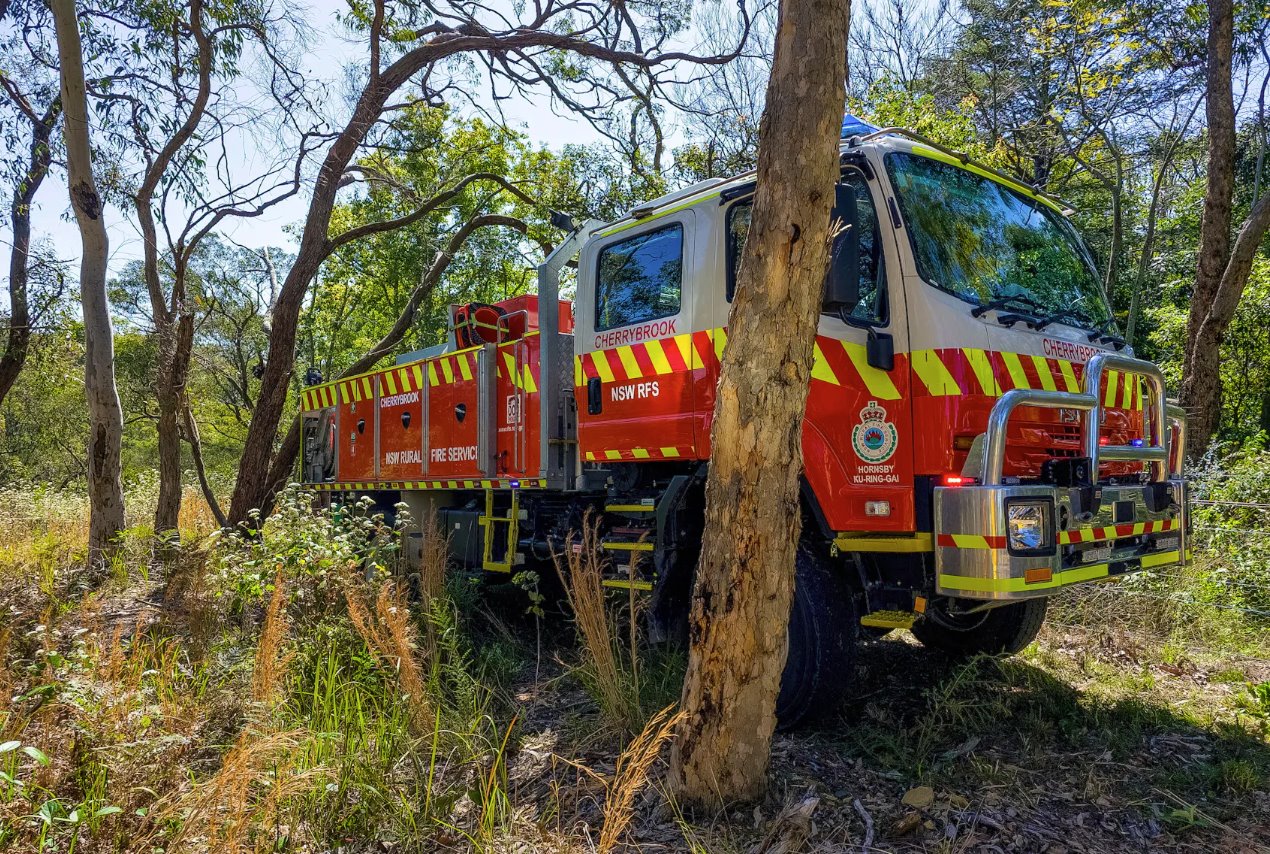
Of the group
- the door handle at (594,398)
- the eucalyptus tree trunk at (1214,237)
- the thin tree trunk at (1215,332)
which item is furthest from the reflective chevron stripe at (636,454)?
the eucalyptus tree trunk at (1214,237)

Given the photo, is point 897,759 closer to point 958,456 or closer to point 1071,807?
point 1071,807

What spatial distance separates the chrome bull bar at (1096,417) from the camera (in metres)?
3.58

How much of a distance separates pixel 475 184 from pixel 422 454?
493 inches

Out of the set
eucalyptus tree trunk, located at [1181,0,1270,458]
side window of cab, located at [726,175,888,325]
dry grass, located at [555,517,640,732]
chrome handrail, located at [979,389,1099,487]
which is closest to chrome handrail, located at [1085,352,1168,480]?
chrome handrail, located at [979,389,1099,487]

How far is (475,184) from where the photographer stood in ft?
62.6

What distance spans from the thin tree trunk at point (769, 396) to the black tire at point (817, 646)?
96 centimetres

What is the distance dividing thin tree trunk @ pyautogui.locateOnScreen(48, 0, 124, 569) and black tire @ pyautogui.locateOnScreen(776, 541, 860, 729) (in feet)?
23.4

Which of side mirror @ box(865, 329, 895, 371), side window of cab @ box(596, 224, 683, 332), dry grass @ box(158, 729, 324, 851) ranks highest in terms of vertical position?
side window of cab @ box(596, 224, 683, 332)

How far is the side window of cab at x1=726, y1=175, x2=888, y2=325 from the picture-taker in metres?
3.60

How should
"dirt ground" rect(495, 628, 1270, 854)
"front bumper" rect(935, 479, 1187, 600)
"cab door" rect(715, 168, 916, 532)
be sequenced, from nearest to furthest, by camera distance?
"dirt ground" rect(495, 628, 1270, 854) < "front bumper" rect(935, 479, 1187, 600) < "cab door" rect(715, 168, 916, 532)

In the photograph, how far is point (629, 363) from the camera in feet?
17.1

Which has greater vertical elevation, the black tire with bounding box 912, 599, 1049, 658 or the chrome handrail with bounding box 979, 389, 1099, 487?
the chrome handrail with bounding box 979, 389, 1099, 487

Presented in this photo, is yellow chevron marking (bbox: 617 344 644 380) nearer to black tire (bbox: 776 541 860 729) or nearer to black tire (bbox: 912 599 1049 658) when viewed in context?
black tire (bbox: 776 541 860 729)

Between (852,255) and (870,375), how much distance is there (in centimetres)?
74
